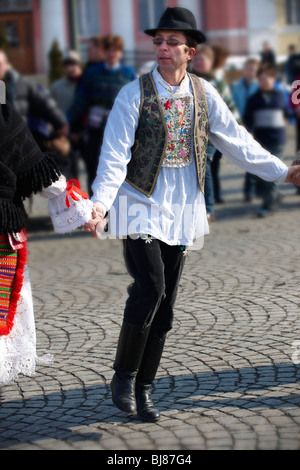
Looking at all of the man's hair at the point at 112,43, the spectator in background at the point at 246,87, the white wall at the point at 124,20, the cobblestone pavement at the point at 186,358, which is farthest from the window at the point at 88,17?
the cobblestone pavement at the point at 186,358

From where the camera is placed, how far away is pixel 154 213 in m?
4.36

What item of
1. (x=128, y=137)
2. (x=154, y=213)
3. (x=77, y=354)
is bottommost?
(x=77, y=354)

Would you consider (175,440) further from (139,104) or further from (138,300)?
(139,104)

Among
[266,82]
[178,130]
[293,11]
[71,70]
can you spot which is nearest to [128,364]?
[178,130]

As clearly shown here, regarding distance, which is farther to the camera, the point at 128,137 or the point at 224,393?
the point at 224,393

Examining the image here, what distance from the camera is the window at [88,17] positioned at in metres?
35.6

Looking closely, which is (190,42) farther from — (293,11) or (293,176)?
(293,11)

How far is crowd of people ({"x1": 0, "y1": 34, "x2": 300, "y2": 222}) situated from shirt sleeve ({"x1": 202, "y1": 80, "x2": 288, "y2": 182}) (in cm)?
401

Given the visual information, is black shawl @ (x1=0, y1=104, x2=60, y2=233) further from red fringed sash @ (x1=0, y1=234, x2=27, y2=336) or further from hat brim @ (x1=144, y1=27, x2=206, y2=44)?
hat brim @ (x1=144, y1=27, x2=206, y2=44)

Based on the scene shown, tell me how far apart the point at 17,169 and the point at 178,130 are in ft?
2.69

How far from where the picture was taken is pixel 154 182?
14.2 ft
